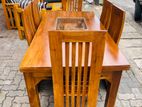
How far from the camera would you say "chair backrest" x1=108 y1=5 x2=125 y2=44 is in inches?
67.7

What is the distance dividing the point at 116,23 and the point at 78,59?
36.7 inches

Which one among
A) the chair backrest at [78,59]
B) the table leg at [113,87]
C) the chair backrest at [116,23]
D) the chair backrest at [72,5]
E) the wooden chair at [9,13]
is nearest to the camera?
the chair backrest at [78,59]

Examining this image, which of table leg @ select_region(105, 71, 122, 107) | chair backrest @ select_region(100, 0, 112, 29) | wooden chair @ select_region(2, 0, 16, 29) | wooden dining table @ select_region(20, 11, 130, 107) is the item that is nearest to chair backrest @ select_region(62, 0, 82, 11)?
chair backrest @ select_region(100, 0, 112, 29)

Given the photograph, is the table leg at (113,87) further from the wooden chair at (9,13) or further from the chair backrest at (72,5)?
the wooden chair at (9,13)

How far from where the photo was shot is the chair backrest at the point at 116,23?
172 cm

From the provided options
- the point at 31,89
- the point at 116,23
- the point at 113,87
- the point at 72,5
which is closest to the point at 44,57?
the point at 31,89

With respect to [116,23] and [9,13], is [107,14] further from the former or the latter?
[9,13]

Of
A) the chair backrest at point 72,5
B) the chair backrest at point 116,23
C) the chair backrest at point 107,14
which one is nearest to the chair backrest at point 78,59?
the chair backrest at point 116,23

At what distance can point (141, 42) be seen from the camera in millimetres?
3668

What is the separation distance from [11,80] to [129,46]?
240cm

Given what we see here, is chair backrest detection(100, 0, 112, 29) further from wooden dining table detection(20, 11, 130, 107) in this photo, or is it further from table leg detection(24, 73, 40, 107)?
table leg detection(24, 73, 40, 107)

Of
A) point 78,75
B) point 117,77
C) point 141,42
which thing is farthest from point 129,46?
point 78,75

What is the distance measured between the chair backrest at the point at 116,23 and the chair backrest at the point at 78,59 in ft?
2.32

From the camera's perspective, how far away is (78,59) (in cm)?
113
